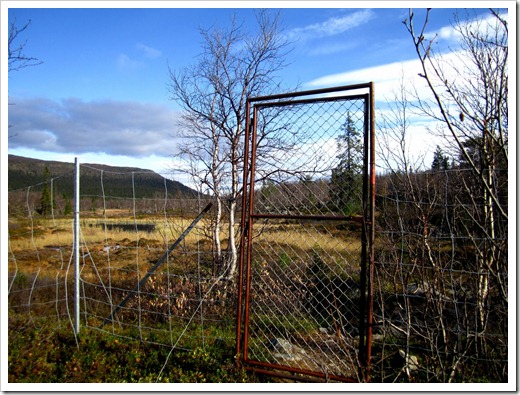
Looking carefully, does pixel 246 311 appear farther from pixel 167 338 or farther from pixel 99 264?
pixel 99 264

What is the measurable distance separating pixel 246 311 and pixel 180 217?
8.76 feet

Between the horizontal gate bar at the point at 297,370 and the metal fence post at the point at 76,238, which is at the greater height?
the metal fence post at the point at 76,238

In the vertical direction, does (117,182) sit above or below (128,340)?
above

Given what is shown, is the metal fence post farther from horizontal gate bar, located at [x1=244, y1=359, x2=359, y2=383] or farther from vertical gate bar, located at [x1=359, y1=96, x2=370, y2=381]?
vertical gate bar, located at [x1=359, y1=96, x2=370, y2=381]

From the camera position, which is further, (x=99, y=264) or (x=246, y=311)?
(x=99, y=264)

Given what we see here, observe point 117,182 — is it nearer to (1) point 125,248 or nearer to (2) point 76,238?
(1) point 125,248

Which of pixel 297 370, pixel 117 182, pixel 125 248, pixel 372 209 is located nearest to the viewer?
pixel 372 209

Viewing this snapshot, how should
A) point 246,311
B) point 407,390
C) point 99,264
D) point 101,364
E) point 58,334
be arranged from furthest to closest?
1. point 99,264
2. point 58,334
3. point 101,364
4. point 246,311
5. point 407,390

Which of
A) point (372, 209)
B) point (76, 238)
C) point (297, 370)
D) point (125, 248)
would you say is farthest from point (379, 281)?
point (76, 238)

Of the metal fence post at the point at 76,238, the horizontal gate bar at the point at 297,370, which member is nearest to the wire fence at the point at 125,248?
the metal fence post at the point at 76,238

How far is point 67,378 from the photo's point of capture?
3541mm

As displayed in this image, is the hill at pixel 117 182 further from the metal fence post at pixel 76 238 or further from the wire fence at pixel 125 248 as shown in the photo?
the metal fence post at pixel 76 238

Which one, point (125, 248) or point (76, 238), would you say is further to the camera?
point (125, 248)

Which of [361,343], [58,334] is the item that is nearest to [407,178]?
[361,343]
